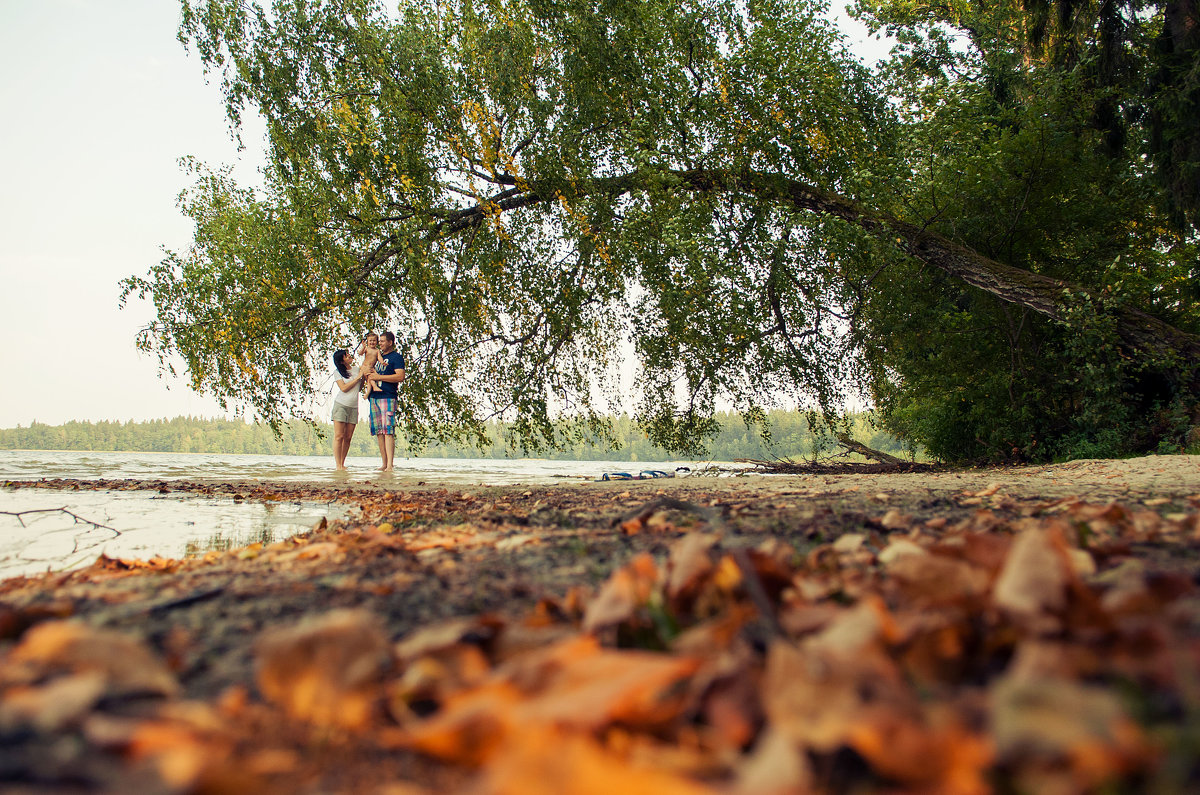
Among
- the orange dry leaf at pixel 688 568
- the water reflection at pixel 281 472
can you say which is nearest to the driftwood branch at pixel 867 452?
the water reflection at pixel 281 472

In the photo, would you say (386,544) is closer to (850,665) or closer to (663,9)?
(850,665)

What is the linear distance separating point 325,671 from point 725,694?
52 cm

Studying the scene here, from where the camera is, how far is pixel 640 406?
10.2 m

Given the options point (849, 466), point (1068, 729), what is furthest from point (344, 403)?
point (1068, 729)

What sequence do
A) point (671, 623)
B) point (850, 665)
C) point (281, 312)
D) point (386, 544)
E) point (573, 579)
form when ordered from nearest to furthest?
point (850, 665) < point (671, 623) < point (573, 579) < point (386, 544) < point (281, 312)

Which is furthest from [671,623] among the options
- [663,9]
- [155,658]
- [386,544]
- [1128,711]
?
[663,9]

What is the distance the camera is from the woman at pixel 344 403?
1019 centimetres

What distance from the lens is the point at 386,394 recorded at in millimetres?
9812

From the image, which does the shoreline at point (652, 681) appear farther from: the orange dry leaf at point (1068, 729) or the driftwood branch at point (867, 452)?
the driftwood branch at point (867, 452)

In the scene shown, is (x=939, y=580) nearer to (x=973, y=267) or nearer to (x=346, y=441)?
(x=973, y=267)

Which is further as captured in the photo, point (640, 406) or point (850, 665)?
point (640, 406)

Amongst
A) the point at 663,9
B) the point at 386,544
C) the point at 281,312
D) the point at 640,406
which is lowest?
the point at 386,544

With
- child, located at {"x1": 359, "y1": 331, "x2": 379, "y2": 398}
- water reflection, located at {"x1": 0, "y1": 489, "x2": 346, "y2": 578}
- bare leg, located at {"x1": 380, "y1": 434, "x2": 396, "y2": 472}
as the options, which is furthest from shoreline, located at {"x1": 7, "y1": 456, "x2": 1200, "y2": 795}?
child, located at {"x1": 359, "y1": 331, "x2": 379, "y2": 398}

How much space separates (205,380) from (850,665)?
10.7 metres
